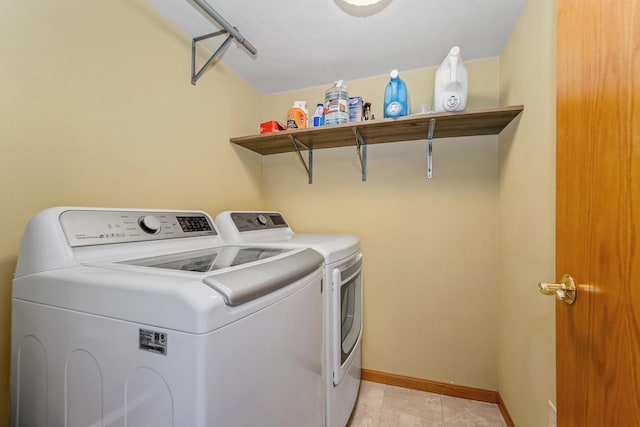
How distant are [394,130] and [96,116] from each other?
1631 millimetres

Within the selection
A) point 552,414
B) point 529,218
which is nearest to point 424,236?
point 529,218

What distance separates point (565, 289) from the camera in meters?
0.75

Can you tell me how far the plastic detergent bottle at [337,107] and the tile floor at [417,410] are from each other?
195cm

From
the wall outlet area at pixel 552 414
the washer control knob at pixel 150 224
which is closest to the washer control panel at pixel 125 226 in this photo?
the washer control knob at pixel 150 224

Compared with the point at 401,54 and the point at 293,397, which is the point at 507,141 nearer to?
the point at 401,54

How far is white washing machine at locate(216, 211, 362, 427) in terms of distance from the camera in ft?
3.97

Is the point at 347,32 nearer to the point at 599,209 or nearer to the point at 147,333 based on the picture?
the point at 599,209

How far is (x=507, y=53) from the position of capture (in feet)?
5.32

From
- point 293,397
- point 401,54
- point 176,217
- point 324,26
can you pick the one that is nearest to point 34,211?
point 176,217

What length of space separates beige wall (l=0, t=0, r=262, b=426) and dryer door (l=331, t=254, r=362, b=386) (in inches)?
41.2

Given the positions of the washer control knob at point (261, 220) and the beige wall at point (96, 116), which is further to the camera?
the washer control knob at point (261, 220)

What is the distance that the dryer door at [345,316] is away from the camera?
4.10 feet

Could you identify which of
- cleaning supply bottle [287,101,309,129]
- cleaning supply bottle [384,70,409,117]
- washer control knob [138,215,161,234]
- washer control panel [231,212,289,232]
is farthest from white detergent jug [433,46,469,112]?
washer control knob [138,215,161,234]

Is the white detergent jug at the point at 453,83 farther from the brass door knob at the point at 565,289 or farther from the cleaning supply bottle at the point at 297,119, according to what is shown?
the brass door knob at the point at 565,289
